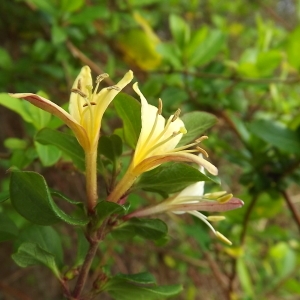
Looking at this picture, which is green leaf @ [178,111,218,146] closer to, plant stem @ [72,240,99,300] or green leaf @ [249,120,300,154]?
plant stem @ [72,240,99,300]

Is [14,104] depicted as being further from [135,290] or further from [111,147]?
[135,290]

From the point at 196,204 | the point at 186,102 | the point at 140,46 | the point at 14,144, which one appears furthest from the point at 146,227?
the point at 140,46

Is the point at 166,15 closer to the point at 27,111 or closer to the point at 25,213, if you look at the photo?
the point at 27,111

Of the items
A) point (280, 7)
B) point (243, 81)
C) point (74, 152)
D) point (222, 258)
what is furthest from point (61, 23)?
point (280, 7)

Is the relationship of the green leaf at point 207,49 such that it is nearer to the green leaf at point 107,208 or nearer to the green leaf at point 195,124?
the green leaf at point 195,124

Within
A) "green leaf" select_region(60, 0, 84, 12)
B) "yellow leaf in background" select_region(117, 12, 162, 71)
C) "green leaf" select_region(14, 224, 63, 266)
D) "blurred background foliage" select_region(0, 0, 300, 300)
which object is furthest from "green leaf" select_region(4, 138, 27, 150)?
"yellow leaf in background" select_region(117, 12, 162, 71)

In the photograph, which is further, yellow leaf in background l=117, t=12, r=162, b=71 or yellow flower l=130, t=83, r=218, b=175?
yellow leaf in background l=117, t=12, r=162, b=71

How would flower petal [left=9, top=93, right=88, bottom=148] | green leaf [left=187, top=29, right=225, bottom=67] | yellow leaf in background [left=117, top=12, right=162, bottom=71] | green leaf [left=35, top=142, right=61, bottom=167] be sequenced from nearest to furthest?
1. flower petal [left=9, top=93, right=88, bottom=148]
2. green leaf [left=35, top=142, right=61, bottom=167]
3. green leaf [left=187, top=29, right=225, bottom=67]
4. yellow leaf in background [left=117, top=12, right=162, bottom=71]

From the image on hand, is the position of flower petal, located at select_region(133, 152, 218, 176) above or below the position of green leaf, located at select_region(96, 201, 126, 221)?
above
